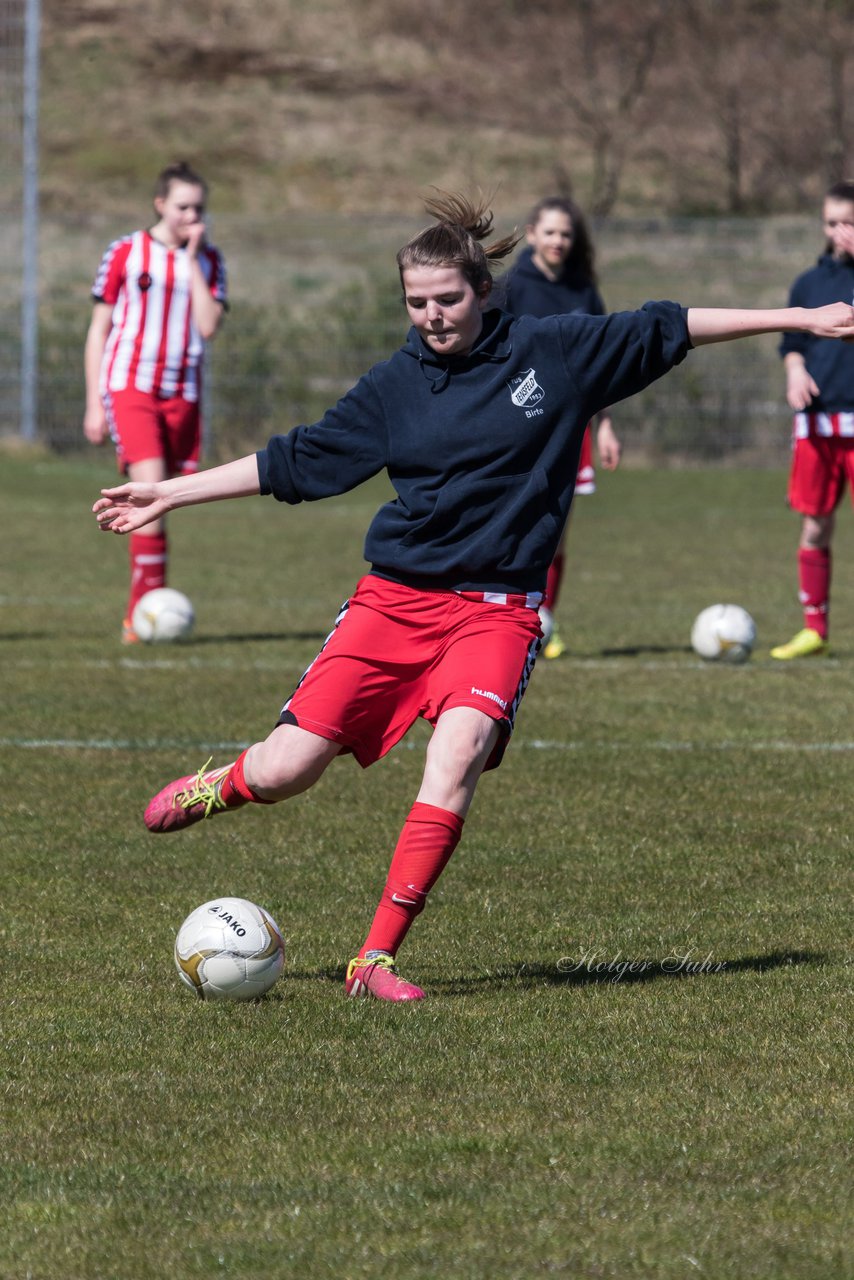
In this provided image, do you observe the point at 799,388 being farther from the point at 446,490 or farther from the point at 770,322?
the point at 446,490

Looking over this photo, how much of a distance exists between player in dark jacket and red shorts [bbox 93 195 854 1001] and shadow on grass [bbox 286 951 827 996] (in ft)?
0.54

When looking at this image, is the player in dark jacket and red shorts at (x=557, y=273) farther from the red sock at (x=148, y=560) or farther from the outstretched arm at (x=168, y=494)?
the outstretched arm at (x=168, y=494)

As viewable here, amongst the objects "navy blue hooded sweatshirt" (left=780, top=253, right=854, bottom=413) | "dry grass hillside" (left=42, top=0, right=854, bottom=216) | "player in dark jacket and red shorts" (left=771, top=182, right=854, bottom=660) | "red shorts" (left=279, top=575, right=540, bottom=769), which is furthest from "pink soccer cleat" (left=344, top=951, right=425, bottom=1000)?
"dry grass hillside" (left=42, top=0, right=854, bottom=216)

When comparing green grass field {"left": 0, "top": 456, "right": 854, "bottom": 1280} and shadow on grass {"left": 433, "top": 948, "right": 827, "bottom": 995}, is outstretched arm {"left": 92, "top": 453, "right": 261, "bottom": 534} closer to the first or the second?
green grass field {"left": 0, "top": 456, "right": 854, "bottom": 1280}

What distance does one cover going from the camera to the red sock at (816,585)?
1030cm

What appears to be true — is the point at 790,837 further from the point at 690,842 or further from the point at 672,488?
the point at 672,488

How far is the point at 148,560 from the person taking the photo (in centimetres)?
1073

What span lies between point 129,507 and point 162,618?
5.66m

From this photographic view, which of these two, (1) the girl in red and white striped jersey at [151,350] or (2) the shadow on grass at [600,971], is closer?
(2) the shadow on grass at [600,971]

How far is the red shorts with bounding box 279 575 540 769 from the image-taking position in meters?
4.76

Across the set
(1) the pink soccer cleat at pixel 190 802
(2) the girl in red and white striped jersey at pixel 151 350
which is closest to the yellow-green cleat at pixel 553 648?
(2) the girl in red and white striped jersey at pixel 151 350

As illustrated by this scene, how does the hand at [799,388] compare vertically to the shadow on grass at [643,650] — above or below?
above

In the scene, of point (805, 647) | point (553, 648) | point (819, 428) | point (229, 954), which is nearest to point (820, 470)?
point (819, 428)

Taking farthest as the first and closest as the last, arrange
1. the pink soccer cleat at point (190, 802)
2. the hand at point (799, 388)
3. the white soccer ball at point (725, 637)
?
the white soccer ball at point (725, 637) → the hand at point (799, 388) → the pink soccer cleat at point (190, 802)
